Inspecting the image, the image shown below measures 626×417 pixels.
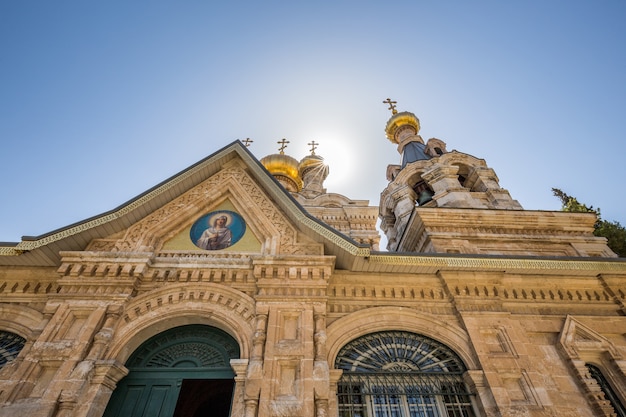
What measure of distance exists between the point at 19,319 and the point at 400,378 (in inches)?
259

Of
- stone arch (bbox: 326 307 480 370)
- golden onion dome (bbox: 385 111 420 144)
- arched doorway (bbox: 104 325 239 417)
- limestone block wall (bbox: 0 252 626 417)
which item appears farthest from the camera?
golden onion dome (bbox: 385 111 420 144)

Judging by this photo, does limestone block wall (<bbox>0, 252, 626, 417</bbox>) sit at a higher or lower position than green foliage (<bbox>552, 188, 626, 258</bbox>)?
lower

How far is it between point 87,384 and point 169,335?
1.47m

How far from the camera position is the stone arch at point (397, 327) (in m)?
6.07

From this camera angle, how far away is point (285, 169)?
2041 cm

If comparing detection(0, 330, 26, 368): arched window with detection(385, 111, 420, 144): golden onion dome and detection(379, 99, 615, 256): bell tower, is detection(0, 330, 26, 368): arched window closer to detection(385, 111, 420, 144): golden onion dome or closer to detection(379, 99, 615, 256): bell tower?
Answer: detection(379, 99, 615, 256): bell tower

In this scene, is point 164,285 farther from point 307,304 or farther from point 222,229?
point 307,304

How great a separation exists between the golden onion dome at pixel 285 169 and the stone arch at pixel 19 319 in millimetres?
14734

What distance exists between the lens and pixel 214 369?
5.89 m

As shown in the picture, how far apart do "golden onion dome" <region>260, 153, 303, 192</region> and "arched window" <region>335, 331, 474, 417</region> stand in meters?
14.6

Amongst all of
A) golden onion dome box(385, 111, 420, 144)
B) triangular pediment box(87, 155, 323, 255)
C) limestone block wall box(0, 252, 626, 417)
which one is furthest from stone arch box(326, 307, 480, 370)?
golden onion dome box(385, 111, 420, 144)

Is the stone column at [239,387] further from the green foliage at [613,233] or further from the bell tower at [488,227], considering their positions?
the green foliage at [613,233]

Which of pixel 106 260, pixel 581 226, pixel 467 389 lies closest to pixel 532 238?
pixel 581 226

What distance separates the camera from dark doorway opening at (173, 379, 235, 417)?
29.2 ft
